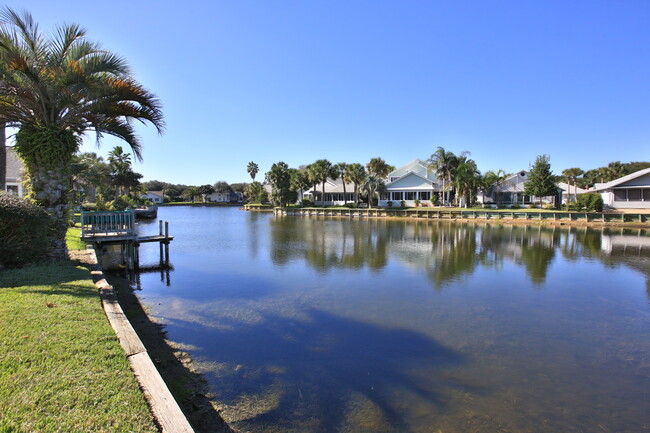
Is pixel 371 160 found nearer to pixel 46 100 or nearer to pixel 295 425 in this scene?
pixel 46 100

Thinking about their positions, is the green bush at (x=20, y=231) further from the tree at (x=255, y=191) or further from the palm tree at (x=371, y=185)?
the tree at (x=255, y=191)

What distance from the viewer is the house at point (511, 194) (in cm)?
5517

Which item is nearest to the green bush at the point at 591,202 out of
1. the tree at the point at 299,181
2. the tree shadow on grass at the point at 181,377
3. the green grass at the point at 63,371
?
the tree at the point at 299,181

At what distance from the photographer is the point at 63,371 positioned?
446cm

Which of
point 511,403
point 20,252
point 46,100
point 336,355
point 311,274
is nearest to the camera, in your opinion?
point 511,403

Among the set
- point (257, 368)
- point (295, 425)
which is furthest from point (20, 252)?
point (295, 425)

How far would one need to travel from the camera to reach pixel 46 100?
36.4ft

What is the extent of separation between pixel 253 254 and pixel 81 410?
17.6 meters

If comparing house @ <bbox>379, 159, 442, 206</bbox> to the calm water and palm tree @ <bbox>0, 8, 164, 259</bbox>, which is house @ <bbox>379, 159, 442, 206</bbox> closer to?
the calm water

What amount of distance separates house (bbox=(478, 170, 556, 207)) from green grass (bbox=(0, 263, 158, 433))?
193 feet

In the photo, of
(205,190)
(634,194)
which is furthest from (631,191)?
(205,190)

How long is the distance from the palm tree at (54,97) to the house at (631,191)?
4971cm

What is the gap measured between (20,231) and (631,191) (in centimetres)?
5443

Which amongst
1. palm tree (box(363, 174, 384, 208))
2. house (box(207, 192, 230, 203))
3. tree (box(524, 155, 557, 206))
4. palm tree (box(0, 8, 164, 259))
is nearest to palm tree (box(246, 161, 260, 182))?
house (box(207, 192, 230, 203))
